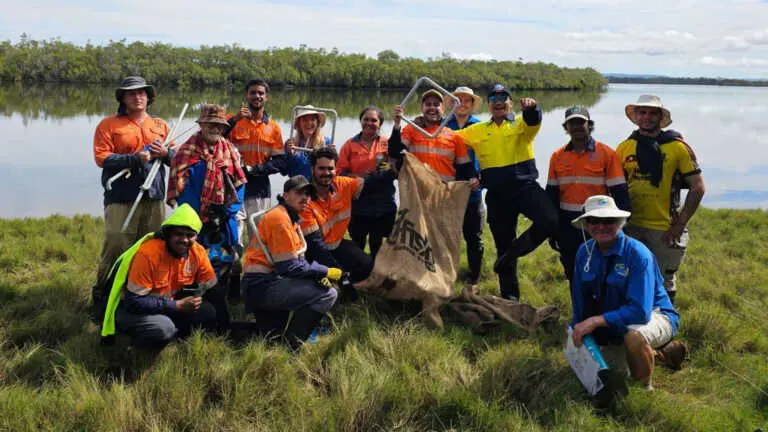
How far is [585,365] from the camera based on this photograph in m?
4.23

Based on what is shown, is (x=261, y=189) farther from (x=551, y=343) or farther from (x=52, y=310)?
(x=551, y=343)

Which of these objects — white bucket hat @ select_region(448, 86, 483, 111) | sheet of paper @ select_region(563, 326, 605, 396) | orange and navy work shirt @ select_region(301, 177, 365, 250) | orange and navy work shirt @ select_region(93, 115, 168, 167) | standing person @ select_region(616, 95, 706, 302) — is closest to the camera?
sheet of paper @ select_region(563, 326, 605, 396)

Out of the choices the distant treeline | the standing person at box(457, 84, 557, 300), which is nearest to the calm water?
the standing person at box(457, 84, 557, 300)

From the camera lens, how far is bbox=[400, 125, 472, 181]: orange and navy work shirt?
5.89 m

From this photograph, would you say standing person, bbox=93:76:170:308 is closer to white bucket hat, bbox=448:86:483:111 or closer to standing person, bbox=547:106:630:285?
white bucket hat, bbox=448:86:483:111

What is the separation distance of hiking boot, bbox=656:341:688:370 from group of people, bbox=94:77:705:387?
0.05 feet

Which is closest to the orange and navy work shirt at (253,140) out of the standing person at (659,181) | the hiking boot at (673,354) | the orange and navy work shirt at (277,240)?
the orange and navy work shirt at (277,240)

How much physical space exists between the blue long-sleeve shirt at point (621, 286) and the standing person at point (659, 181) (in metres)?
0.86

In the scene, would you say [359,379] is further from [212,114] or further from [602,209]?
[212,114]

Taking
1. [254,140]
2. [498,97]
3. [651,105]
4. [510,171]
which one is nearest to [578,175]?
[510,171]

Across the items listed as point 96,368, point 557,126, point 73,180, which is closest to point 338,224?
point 96,368

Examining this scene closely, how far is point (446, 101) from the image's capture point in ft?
21.8

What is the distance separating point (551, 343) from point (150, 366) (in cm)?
328

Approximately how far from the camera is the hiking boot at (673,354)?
187 inches
